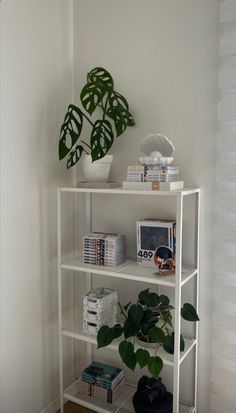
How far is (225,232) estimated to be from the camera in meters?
1.68

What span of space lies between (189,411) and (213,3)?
6.20 feet

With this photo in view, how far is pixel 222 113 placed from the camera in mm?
1654

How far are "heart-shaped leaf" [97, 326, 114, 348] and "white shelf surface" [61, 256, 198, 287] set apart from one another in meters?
0.24

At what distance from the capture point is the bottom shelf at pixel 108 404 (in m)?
1.80

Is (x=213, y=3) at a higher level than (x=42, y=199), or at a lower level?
higher

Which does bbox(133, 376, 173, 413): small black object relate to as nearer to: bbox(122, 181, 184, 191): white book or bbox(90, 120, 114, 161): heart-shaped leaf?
bbox(122, 181, 184, 191): white book

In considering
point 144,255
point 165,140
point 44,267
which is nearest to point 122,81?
point 165,140

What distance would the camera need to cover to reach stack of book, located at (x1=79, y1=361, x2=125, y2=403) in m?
1.88

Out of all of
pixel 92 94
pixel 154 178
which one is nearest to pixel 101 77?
pixel 92 94

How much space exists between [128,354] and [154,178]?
2.44 feet

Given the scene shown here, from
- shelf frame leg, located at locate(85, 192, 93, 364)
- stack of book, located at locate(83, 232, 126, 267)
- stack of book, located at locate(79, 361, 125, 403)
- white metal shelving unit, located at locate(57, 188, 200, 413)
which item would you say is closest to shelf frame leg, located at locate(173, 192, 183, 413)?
white metal shelving unit, located at locate(57, 188, 200, 413)

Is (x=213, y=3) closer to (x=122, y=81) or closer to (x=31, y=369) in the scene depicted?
(x=122, y=81)

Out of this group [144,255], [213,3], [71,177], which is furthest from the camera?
[71,177]

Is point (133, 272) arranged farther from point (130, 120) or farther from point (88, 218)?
point (130, 120)
